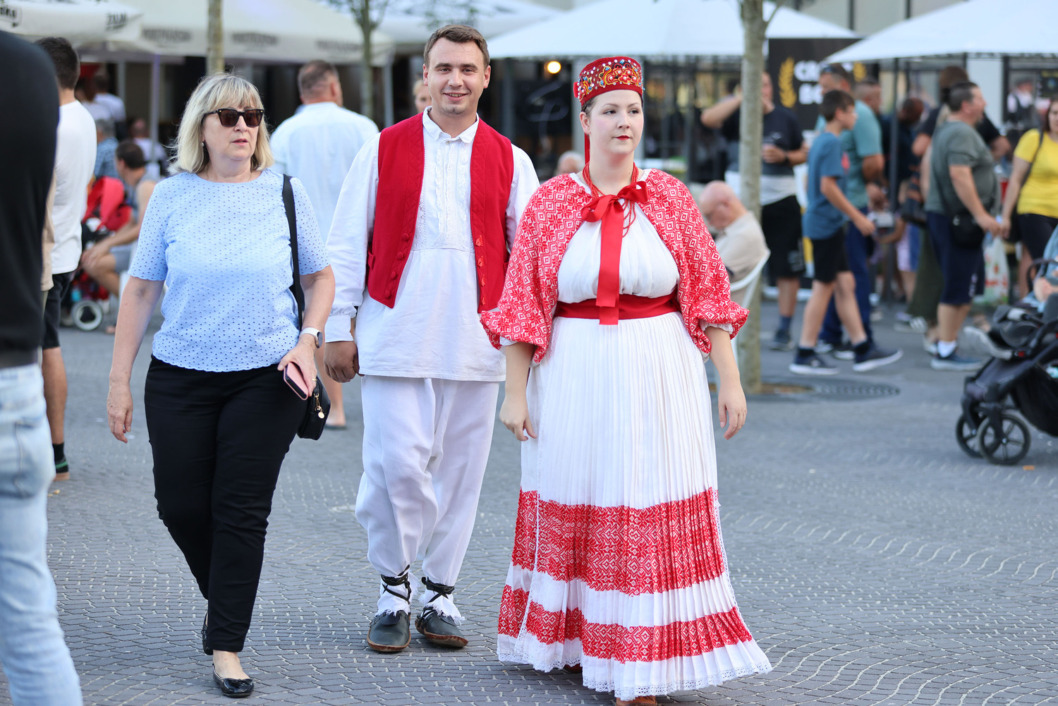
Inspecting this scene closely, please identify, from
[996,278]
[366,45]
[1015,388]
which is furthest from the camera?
[366,45]

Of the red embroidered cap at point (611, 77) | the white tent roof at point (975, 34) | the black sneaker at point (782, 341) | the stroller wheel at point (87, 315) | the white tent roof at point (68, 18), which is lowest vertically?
the black sneaker at point (782, 341)

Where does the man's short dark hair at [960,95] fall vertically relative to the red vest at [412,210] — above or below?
above

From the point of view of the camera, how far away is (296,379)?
4297mm

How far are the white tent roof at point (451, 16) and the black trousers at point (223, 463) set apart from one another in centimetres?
1525

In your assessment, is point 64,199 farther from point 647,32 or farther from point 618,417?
point 647,32

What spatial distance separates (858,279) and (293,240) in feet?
28.3

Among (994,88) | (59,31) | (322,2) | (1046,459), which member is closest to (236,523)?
(1046,459)

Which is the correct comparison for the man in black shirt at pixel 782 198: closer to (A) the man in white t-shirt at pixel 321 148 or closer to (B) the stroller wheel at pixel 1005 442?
(B) the stroller wheel at pixel 1005 442

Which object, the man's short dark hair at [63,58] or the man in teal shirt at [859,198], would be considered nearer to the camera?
the man's short dark hair at [63,58]

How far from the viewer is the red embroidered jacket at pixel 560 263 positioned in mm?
4352

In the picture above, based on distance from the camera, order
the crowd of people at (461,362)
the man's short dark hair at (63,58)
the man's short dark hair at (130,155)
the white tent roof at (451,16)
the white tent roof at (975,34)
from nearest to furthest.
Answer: the crowd of people at (461,362)
the man's short dark hair at (63,58)
the man's short dark hair at (130,155)
the white tent roof at (975,34)
the white tent roof at (451,16)

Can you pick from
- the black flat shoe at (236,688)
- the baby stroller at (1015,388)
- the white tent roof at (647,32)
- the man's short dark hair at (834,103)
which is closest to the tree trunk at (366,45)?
the white tent roof at (647,32)

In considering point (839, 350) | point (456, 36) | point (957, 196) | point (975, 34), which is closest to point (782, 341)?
point (839, 350)

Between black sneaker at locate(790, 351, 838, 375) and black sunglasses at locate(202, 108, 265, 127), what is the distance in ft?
25.2
